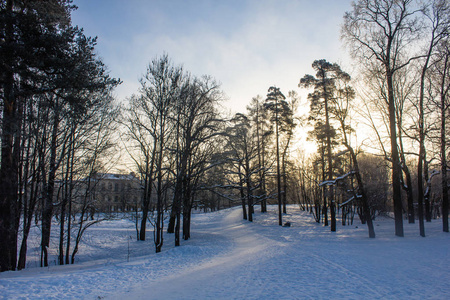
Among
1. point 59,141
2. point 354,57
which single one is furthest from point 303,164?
point 59,141

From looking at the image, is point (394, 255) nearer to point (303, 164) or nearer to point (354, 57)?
point (354, 57)

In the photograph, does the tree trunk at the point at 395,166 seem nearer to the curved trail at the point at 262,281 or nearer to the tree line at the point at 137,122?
the tree line at the point at 137,122

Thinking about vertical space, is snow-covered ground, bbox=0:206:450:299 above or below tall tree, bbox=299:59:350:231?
below

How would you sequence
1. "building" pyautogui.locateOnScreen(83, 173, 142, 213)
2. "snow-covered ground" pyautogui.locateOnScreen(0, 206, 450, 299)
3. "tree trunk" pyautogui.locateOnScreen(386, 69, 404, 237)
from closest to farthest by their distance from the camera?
"snow-covered ground" pyautogui.locateOnScreen(0, 206, 450, 299)
"tree trunk" pyautogui.locateOnScreen(386, 69, 404, 237)
"building" pyautogui.locateOnScreen(83, 173, 142, 213)

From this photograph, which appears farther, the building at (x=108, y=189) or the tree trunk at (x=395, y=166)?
the building at (x=108, y=189)

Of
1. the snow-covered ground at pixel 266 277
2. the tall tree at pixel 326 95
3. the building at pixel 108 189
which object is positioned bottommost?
the snow-covered ground at pixel 266 277

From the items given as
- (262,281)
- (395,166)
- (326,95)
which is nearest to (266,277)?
(262,281)

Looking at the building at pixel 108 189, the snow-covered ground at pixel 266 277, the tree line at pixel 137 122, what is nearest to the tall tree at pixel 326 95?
the tree line at pixel 137 122

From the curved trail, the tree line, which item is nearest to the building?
the tree line

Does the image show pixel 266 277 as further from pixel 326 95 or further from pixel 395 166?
pixel 326 95

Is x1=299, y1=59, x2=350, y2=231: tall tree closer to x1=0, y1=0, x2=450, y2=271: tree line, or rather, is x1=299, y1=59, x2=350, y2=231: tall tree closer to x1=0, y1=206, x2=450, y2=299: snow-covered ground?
x1=0, y1=0, x2=450, y2=271: tree line

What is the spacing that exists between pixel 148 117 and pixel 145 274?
10305mm

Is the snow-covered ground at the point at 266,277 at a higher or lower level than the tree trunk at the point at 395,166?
lower

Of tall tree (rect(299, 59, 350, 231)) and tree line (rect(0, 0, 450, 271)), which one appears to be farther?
tall tree (rect(299, 59, 350, 231))
